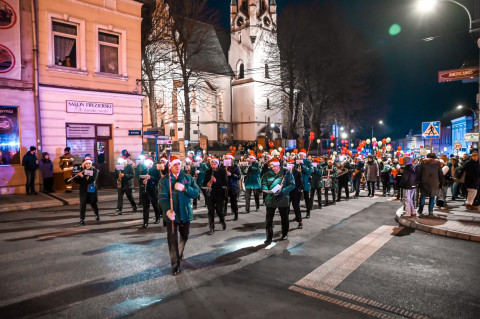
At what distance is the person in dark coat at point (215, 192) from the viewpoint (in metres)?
8.36

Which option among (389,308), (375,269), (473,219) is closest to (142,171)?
(375,269)

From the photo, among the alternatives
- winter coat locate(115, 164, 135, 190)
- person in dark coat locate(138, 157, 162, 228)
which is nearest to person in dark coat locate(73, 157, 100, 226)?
winter coat locate(115, 164, 135, 190)

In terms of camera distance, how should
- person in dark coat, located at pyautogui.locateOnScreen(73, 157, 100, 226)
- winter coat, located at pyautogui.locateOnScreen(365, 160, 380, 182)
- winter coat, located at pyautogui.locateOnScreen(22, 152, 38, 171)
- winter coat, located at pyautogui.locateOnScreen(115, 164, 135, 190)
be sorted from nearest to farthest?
person in dark coat, located at pyautogui.locateOnScreen(73, 157, 100, 226)
winter coat, located at pyautogui.locateOnScreen(115, 164, 135, 190)
winter coat, located at pyautogui.locateOnScreen(22, 152, 38, 171)
winter coat, located at pyautogui.locateOnScreen(365, 160, 380, 182)

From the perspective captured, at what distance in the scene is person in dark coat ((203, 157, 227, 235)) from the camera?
27.4ft

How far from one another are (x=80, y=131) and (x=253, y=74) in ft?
121

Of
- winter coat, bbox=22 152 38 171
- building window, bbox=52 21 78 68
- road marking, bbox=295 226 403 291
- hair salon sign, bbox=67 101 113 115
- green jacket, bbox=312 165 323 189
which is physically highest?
building window, bbox=52 21 78 68

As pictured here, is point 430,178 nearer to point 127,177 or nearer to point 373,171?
point 373,171

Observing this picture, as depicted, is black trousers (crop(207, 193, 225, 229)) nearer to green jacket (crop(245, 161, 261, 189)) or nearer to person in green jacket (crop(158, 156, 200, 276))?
person in green jacket (crop(158, 156, 200, 276))

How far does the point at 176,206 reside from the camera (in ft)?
18.4

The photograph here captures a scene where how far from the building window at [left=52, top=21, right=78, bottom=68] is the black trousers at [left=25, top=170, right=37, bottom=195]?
18.3 feet

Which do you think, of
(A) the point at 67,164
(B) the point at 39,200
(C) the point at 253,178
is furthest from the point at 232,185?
(A) the point at 67,164

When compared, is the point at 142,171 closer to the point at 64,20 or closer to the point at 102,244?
the point at 102,244

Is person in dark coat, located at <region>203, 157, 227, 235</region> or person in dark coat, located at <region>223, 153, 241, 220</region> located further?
person in dark coat, located at <region>223, 153, 241, 220</region>

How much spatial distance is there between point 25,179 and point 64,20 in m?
7.87
